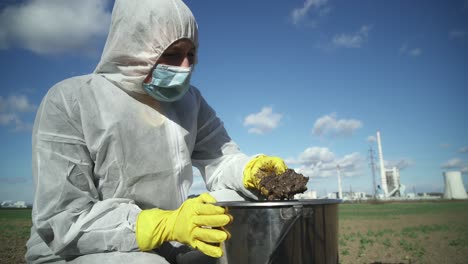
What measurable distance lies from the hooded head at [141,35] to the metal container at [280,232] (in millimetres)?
1326

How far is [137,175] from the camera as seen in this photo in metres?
2.44

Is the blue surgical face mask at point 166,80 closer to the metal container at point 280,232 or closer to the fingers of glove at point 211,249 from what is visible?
the metal container at point 280,232

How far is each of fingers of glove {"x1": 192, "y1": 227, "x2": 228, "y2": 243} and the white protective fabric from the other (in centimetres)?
47

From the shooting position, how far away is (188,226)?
2004 mm

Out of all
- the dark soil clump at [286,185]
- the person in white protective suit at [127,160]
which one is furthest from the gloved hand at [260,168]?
the dark soil clump at [286,185]

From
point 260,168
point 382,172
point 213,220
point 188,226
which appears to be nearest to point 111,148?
point 188,226

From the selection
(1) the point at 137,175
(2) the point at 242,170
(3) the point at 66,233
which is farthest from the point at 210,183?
(3) the point at 66,233

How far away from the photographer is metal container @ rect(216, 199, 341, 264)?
176 cm

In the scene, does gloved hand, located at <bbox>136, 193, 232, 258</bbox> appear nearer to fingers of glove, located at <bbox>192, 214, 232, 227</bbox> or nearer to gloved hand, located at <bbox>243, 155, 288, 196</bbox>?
fingers of glove, located at <bbox>192, 214, 232, 227</bbox>

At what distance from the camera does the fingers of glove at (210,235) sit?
1.95 meters

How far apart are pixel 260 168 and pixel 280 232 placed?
96cm

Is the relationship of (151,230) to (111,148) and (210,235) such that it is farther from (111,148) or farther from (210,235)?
(111,148)

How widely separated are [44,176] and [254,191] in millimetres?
1722

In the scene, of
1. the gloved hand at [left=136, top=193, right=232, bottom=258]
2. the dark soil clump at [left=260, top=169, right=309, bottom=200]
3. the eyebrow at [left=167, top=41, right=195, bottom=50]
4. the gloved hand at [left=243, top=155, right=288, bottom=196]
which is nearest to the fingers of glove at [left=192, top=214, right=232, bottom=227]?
the gloved hand at [left=136, top=193, right=232, bottom=258]
